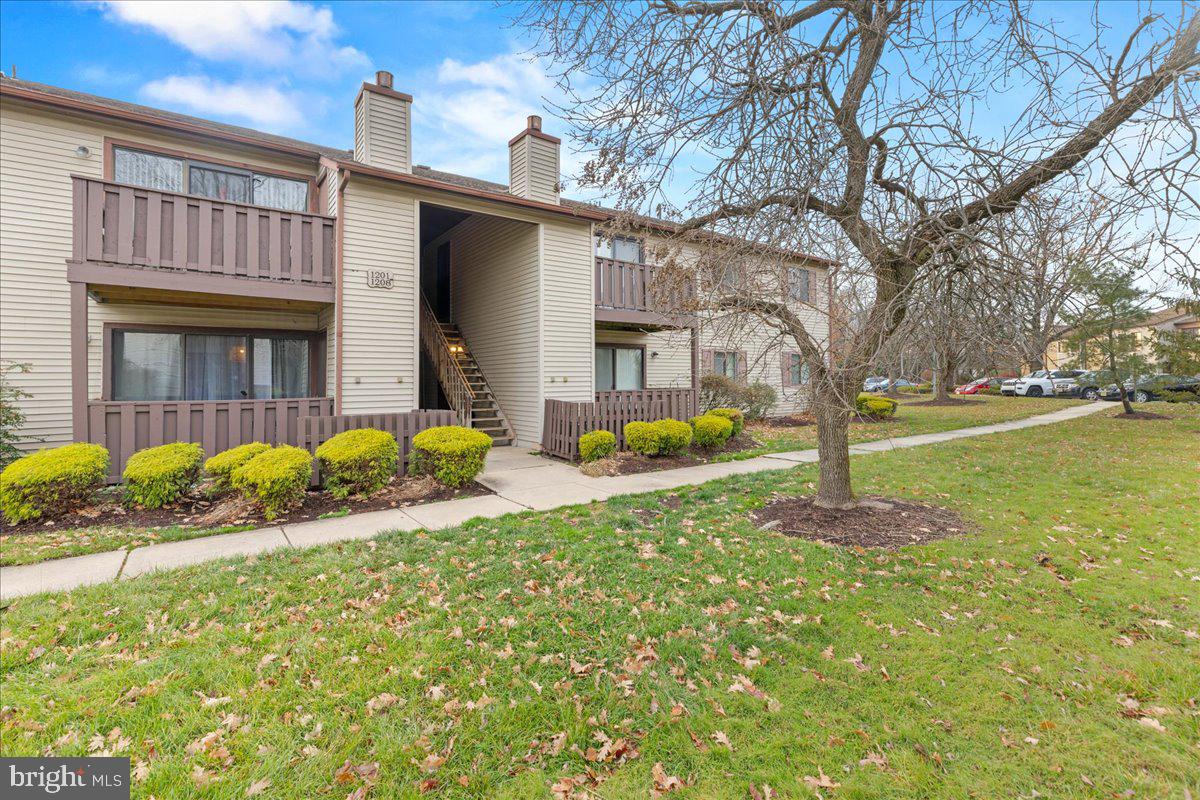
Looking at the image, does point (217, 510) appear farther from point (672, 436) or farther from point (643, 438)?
point (672, 436)

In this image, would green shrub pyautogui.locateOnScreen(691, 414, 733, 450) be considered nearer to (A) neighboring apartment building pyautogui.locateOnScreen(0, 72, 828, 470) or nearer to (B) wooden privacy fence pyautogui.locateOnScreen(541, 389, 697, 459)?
(B) wooden privacy fence pyautogui.locateOnScreen(541, 389, 697, 459)

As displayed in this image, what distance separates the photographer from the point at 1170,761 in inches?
93.3

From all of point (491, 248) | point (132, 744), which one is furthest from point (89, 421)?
point (491, 248)

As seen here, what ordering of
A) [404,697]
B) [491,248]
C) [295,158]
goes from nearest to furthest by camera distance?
[404,697], [295,158], [491,248]

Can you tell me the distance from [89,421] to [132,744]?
662 centimetres

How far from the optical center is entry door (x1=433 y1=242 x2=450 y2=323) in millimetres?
15172

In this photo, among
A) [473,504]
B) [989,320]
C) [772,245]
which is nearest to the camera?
[989,320]

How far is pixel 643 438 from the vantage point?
962 centimetres

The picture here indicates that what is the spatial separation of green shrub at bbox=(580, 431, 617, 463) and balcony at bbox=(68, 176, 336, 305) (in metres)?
5.16

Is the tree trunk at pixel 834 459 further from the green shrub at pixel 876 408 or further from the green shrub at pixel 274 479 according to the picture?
the green shrub at pixel 876 408

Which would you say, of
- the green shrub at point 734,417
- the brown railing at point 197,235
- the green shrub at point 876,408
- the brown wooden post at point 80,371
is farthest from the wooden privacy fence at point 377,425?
Answer: the green shrub at point 876,408

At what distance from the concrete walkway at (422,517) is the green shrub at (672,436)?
2.39ft

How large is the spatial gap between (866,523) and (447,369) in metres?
9.84

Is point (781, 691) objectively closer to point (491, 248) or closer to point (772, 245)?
point (772, 245)
